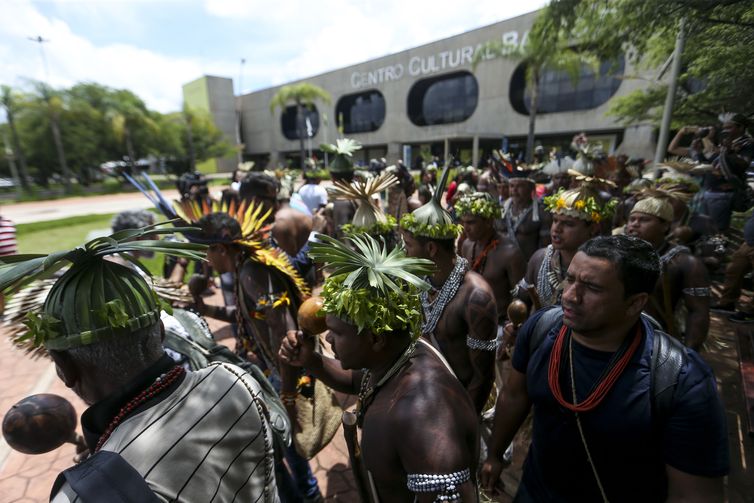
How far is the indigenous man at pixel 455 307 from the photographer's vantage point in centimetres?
262

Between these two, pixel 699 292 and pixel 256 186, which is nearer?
pixel 699 292

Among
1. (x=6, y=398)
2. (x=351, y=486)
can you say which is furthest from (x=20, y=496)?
(x=351, y=486)

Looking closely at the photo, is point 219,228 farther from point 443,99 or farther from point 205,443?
point 443,99

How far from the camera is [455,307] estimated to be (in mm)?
2699

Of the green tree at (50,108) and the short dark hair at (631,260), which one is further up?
the green tree at (50,108)

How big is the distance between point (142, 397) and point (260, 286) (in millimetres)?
1401

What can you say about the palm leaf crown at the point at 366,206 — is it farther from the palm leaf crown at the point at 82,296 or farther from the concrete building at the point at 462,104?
the concrete building at the point at 462,104

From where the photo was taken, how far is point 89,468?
109 centimetres

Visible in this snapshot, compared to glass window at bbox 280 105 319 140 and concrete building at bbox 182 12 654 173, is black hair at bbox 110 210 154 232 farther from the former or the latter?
glass window at bbox 280 105 319 140

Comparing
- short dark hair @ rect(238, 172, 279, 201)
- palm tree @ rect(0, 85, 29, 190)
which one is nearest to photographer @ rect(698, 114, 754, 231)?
short dark hair @ rect(238, 172, 279, 201)

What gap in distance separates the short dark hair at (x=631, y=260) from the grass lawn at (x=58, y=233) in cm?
909

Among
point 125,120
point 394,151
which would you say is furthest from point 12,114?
point 394,151

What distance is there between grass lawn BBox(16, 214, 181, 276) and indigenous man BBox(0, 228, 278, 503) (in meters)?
8.19

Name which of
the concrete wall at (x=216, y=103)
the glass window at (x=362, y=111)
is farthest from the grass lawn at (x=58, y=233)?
the concrete wall at (x=216, y=103)
